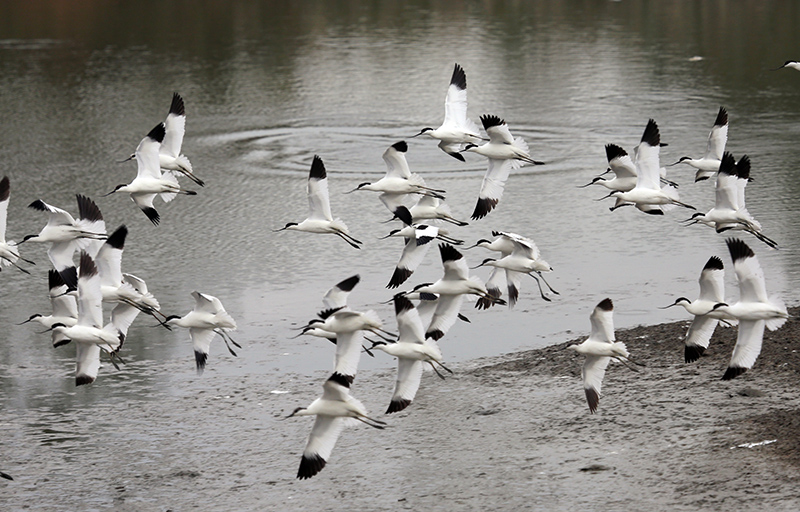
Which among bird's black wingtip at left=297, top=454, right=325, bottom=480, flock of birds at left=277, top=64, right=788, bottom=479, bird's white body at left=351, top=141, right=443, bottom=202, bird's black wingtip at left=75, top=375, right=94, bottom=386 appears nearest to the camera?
bird's black wingtip at left=297, top=454, right=325, bottom=480

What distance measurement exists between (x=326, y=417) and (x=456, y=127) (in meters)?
4.95

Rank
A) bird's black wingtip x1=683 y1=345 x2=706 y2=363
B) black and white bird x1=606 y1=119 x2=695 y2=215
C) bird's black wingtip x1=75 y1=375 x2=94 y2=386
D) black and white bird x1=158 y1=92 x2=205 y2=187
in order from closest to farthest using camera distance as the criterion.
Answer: bird's black wingtip x1=683 y1=345 x2=706 y2=363
bird's black wingtip x1=75 y1=375 x2=94 y2=386
black and white bird x1=606 y1=119 x2=695 y2=215
black and white bird x1=158 y1=92 x2=205 y2=187

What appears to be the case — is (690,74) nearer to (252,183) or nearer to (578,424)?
(252,183)

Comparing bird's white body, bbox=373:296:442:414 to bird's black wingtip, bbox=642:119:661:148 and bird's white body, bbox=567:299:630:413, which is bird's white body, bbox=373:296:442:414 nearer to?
bird's white body, bbox=567:299:630:413

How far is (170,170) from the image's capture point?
1512cm

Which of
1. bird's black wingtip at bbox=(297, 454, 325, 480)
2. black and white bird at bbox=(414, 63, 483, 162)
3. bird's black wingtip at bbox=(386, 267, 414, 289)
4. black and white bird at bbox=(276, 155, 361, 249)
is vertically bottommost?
bird's black wingtip at bbox=(297, 454, 325, 480)

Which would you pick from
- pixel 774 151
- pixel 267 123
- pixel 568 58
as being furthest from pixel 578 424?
pixel 568 58

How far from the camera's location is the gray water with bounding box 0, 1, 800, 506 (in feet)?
55.3

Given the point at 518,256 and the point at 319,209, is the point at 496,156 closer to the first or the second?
the point at 518,256

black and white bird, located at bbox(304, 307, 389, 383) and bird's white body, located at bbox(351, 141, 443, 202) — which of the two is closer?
black and white bird, located at bbox(304, 307, 389, 383)

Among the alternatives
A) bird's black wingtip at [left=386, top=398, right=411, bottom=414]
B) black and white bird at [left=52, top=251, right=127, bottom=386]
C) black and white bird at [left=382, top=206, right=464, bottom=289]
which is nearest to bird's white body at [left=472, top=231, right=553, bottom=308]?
black and white bird at [left=382, top=206, right=464, bottom=289]

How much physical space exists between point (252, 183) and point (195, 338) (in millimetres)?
11145

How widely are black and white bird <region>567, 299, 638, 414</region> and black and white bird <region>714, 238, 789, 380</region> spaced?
98 cm

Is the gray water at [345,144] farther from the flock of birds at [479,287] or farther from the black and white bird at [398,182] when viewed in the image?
the black and white bird at [398,182]
